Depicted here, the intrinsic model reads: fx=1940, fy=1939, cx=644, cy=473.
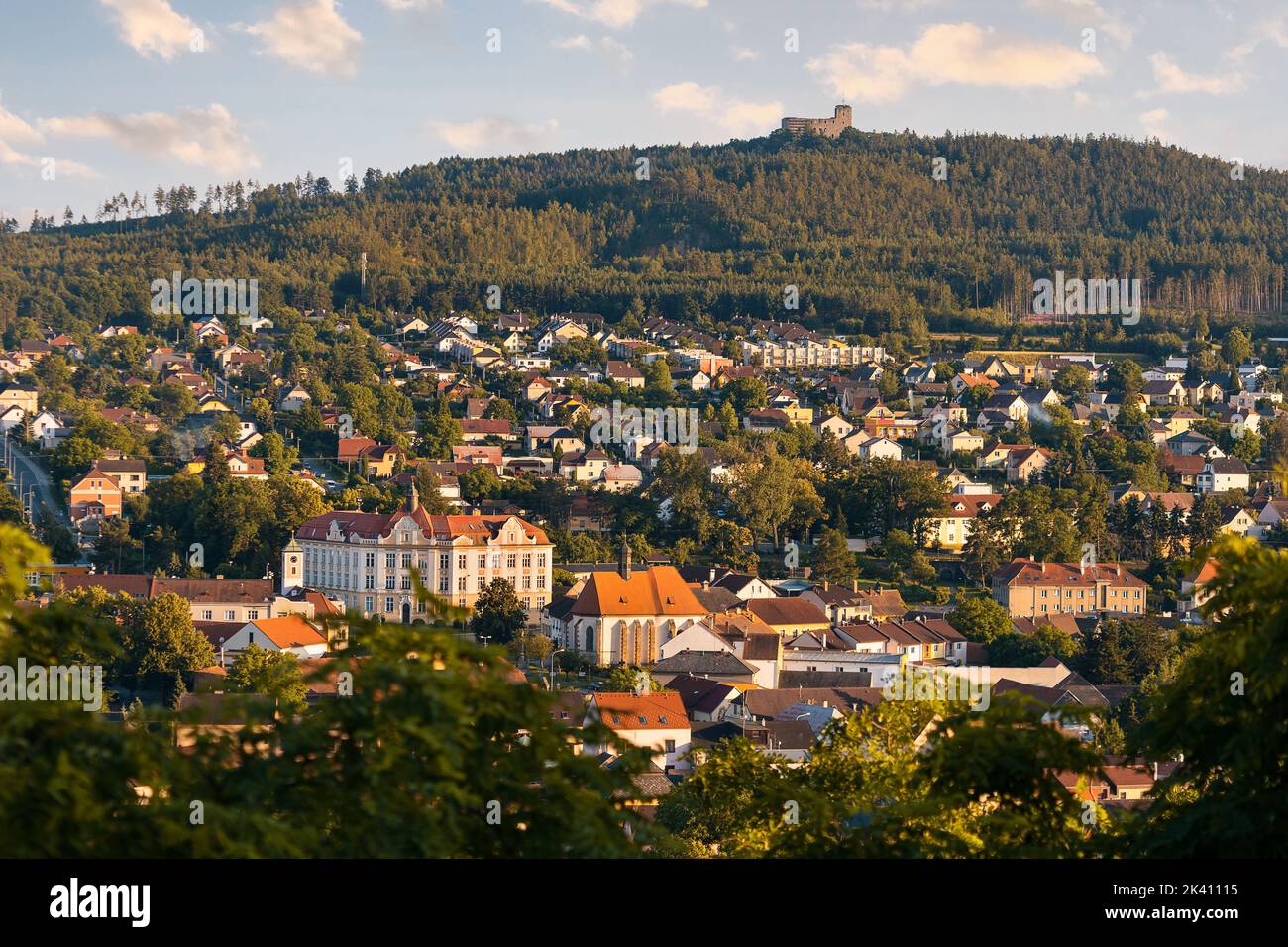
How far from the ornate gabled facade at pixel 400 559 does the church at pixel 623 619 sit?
4.23 meters

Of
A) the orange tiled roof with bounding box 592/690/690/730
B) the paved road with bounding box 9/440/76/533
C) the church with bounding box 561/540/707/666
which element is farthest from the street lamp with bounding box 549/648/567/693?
the paved road with bounding box 9/440/76/533

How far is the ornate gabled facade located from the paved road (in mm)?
7957

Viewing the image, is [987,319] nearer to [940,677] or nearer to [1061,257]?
[1061,257]

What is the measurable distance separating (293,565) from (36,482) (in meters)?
14.0

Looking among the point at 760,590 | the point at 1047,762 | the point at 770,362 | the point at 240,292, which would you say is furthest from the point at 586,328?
the point at 1047,762

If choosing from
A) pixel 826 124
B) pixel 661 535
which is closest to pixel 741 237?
pixel 826 124

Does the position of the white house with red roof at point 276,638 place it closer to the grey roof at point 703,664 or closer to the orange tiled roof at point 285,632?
the orange tiled roof at point 285,632

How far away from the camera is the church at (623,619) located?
156 ft

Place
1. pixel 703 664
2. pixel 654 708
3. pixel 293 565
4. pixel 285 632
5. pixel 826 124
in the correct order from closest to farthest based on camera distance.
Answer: pixel 654 708, pixel 285 632, pixel 703 664, pixel 293 565, pixel 826 124

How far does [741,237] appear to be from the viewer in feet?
411

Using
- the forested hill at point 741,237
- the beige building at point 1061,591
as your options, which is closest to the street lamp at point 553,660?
the beige building at point 1061,591

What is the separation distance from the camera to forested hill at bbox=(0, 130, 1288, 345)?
106125mm

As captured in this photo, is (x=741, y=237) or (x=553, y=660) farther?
(x=741, y=237)

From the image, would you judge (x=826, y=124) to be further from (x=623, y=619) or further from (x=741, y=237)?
(x=623, y=619)
